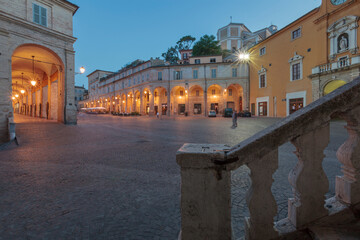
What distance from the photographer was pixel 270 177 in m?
1.39

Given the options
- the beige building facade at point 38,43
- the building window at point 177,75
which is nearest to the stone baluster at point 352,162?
the beige building facade at point 38,43

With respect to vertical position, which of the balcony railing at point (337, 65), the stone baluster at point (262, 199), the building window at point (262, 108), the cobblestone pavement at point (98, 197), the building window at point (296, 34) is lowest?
the cobblestone pavement at point (98, 197)

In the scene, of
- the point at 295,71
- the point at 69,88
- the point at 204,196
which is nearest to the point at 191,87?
the point at 295,71

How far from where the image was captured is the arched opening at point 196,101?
43.8m

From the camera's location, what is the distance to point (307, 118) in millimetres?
1359

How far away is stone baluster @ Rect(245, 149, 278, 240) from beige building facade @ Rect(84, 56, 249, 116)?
38.2 metres

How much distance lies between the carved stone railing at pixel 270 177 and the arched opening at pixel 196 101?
42.3m

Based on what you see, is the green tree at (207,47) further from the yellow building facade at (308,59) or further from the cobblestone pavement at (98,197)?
the cobblestone pavement at (98,197)

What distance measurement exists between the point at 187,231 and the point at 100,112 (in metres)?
67.1

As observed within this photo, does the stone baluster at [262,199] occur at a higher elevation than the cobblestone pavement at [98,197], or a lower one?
higher

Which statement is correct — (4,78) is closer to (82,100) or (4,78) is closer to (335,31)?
(335,31)

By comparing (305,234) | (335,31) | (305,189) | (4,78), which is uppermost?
(335,31)

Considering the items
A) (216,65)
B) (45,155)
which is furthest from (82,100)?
(45,155)

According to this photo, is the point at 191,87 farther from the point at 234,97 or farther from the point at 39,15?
the point at 39,15
